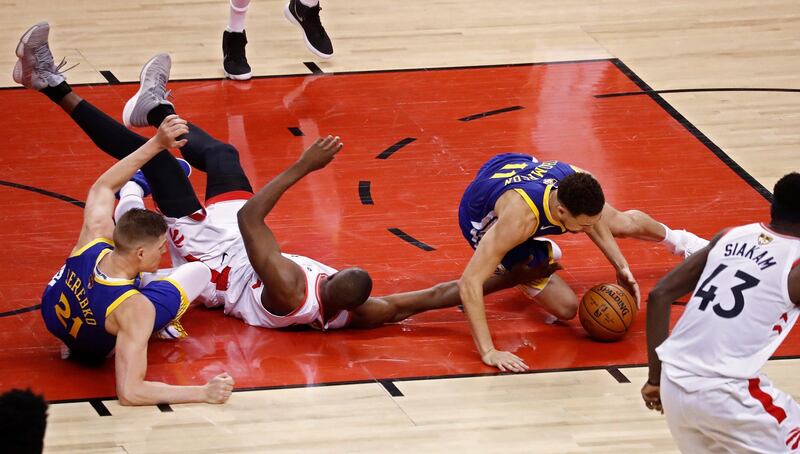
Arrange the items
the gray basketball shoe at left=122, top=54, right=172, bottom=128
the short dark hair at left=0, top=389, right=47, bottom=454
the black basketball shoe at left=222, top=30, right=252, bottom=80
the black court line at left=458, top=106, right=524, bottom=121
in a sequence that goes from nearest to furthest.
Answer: the short dark hair at left=0, top=389, right=47, bottom=454 < the gray basketball shoe at left=122, top=54, right=172, bottom=128 < the black court line at left=458, top=106, right=524, bottom=121 < the black basketball shoe at left=222, top=30, right=252, bottom=80

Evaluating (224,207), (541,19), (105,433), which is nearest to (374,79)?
(541,19)

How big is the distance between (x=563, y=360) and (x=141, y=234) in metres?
2.12

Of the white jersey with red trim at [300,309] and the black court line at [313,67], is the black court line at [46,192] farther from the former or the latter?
the black court line at [313,67]

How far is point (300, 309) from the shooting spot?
6.29m

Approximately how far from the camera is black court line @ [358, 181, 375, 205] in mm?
7895

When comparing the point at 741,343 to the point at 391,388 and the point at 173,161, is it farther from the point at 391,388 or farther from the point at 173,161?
the point at 173,161

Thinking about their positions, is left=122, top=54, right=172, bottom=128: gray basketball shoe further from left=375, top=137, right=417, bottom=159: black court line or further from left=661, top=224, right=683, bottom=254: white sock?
Result: left=661, top=224, right=683, bottom=254: white sock

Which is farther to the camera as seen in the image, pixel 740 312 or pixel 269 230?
pixel 269 230

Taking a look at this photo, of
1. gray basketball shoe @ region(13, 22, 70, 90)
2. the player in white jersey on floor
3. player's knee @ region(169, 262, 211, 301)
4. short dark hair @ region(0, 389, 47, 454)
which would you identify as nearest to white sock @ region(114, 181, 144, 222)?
the player in white jersey on floor

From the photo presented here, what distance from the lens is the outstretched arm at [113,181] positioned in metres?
6.15

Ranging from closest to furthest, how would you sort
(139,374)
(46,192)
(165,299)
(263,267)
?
(139,374)
(165,299)
(263,267)
(46,192)

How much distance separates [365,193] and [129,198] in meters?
1.80

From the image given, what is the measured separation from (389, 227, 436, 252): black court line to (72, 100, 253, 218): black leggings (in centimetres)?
97

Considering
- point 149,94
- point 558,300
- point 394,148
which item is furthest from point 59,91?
point 558,300
